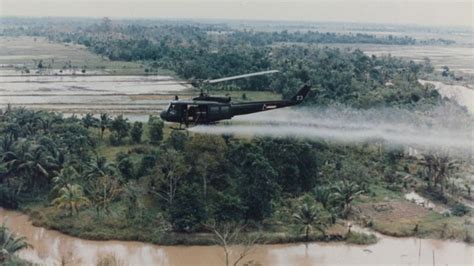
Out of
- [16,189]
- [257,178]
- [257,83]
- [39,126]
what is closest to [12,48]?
[257,83]

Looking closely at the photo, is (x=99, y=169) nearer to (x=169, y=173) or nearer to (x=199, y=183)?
(x=169, y=173)

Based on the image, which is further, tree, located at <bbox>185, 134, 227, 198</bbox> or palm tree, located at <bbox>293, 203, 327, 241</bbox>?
tree, located at <bbox>185, 134, 227, 198</bbox>

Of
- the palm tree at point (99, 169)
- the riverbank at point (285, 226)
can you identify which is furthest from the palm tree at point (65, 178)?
the riverbank at point (285, 226)

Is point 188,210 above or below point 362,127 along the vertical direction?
below

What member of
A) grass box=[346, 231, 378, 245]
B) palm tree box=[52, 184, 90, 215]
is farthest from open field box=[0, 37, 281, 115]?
grass box=[346, 231, 378, 245]

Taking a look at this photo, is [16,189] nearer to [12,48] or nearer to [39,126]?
[39,126]

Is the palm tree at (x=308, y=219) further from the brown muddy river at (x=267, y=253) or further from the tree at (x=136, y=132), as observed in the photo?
the tree at (x=136, y=132)

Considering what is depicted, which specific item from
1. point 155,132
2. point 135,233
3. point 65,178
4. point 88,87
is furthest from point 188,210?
point 88,87

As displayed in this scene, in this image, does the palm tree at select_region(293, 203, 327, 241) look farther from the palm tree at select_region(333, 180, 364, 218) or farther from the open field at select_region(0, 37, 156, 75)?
the open field at select_region(0, 37, 156, 75)
